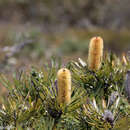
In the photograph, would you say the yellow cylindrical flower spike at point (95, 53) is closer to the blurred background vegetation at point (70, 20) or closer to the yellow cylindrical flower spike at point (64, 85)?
the yellow cylindrical flower spike at point (64, 85)

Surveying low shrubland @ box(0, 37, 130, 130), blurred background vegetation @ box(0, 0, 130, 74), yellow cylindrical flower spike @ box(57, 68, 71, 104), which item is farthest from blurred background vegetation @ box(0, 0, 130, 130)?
yellow cylindrical flower spike @ box(57, 68, 71, 104)

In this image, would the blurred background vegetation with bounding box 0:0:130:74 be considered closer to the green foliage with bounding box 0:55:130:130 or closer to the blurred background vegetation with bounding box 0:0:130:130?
the blurred background vegetation with bounding box 0:0:130:130

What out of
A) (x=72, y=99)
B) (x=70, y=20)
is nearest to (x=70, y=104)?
(x=72, y=99)

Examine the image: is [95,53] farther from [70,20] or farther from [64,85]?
[70,20]

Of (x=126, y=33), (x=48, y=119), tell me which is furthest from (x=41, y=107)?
(x=126, y=33)

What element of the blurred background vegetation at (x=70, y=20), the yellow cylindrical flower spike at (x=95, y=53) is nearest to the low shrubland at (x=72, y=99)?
the yellow cylindrical flower spike at (x=95, y=53)
